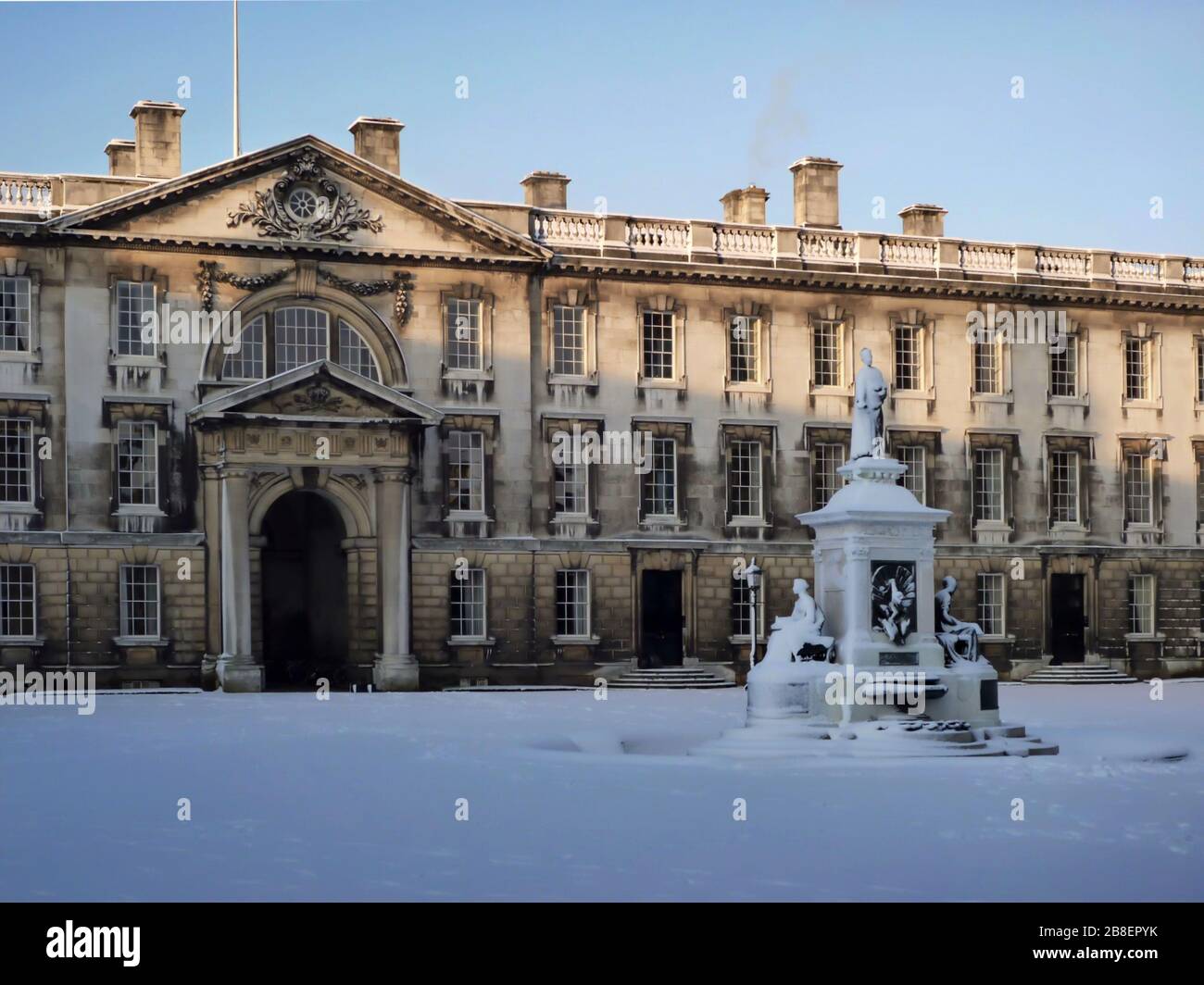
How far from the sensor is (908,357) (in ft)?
145

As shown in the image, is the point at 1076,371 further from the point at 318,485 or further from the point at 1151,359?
the point at 318,485

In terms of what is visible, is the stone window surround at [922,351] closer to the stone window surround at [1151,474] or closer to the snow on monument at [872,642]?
the stone window surround at [1151,474]

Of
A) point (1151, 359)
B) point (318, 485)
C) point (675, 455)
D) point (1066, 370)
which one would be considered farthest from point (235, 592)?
point (1151, 359)

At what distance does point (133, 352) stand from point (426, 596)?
8301 millimetres

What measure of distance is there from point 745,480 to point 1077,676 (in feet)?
32.2

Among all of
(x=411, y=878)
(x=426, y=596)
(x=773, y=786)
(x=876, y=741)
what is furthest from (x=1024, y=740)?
(x=426, y=596)

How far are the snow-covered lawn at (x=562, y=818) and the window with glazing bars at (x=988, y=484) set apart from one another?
18933 mm

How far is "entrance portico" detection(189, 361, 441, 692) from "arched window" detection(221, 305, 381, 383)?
55.7 inches

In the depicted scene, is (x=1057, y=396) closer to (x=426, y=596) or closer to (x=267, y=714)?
(x=426, y=596)

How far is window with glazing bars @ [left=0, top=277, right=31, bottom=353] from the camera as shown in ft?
122

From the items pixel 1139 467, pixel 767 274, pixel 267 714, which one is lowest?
pixel 267 714

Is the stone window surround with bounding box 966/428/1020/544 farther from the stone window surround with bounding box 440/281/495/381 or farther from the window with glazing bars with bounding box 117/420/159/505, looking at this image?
the window with glazing bars with bounding box 117/420/159/505

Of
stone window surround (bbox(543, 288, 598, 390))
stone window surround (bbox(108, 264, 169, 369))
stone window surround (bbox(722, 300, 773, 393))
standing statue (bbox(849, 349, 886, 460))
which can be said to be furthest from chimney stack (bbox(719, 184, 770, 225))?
standing statue (bbox(849, 349, 886, 460))
